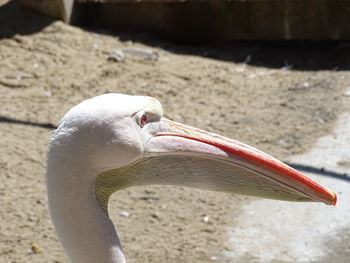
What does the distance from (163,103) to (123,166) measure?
148 inches

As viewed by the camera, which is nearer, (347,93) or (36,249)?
(36,249)

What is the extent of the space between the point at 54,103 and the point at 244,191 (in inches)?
150

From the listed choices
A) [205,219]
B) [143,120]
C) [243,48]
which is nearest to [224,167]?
[143,120]

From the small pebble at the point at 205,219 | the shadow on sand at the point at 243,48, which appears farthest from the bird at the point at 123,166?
the shadow on sand at the point at 243,48

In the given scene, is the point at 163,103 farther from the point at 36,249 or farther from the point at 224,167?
the point at 224,167

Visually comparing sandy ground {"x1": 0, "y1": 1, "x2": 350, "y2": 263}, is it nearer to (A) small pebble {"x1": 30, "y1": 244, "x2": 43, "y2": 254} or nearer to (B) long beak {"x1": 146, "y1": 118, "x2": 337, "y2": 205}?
(A) small pebble {"x1": 30, "y1": 244, "x2": 43, "y2": 254}

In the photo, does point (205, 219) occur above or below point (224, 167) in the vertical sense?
below

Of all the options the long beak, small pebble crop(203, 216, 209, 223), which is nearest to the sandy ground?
small pebble crop(203, 216, 209, 223)

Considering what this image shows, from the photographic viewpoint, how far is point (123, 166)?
297 cm

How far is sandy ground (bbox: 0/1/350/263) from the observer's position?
5.26 metres

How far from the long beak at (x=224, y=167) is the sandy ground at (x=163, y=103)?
2.12m

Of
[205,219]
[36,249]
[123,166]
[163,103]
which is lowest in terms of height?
[36,249]

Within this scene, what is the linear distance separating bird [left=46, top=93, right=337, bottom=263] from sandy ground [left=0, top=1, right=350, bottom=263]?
83.7 inches

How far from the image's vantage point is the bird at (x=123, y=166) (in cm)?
286
